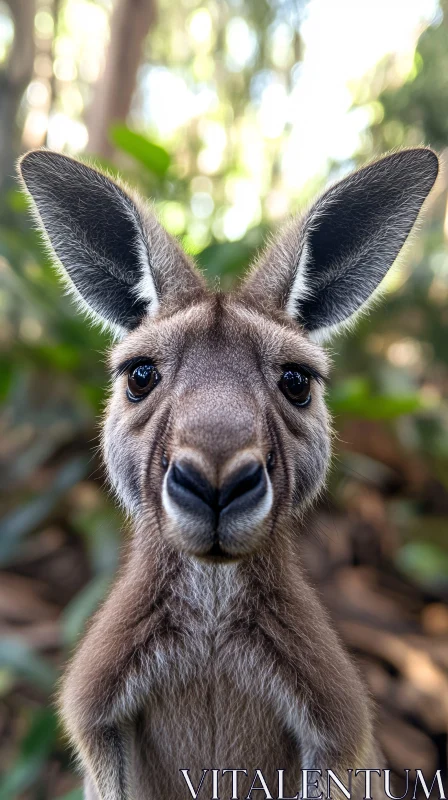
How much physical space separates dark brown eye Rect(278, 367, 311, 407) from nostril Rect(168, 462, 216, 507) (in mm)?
411

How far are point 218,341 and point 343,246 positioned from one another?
0.56m

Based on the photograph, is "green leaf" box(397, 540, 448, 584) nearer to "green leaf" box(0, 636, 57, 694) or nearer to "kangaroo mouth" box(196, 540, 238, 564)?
"green leaf" box(0, 636, 57, 694)

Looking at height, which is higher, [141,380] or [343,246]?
[343,246]

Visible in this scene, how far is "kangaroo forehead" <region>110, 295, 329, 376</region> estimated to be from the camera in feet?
Result: 4.99

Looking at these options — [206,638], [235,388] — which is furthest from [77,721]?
[235,388]

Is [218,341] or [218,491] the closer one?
[218,491]

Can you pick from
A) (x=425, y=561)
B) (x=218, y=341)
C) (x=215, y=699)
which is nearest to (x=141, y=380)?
(x=218, y=341)

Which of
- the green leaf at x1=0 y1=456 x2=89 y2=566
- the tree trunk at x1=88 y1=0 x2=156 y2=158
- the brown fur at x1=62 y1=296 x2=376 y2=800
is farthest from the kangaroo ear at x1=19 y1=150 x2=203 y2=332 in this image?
the tree trunk at x1=88 y1=0 x2=156 y2=158

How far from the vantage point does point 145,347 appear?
158 cm

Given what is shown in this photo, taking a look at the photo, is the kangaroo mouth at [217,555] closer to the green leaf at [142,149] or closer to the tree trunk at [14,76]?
the green leaf at [142,149]

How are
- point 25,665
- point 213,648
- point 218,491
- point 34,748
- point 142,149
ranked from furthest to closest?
point 142,149, point 25,665, point 34,748, point 213,648, point 218,491

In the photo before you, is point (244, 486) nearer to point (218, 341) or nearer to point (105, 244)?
point (218, 341)

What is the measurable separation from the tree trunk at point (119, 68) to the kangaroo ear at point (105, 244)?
360 cm

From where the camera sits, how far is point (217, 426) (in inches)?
49.8
